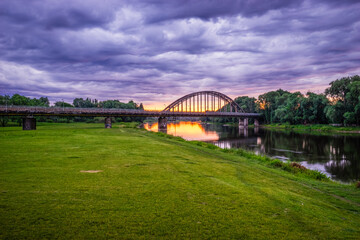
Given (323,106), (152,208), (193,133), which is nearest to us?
(152,208)

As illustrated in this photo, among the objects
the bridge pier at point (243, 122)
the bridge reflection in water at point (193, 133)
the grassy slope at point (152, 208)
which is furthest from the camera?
the bridge pier at point (243, 122)

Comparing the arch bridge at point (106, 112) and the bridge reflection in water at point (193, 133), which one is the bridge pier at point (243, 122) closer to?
the arch bridge at point (106, 112)

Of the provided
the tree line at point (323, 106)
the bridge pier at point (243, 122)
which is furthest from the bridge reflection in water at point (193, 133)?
the tree line at point (323, 106)

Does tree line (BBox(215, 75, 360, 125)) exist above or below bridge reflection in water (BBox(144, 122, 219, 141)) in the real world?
above

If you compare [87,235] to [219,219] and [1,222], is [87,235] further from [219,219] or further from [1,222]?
[219,219]

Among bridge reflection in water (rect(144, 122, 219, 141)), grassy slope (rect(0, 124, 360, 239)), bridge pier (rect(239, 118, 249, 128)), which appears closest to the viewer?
grassy slope (rect(0, 124, 360, 239))

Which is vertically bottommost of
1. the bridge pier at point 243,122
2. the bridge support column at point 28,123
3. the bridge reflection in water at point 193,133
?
the bridge reflection in water at point 193,133

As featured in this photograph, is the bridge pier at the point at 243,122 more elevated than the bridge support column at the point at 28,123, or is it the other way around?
the bridge support column at the point at 28,123

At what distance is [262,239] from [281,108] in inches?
3962

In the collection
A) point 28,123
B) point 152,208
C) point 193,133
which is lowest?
point 193,133

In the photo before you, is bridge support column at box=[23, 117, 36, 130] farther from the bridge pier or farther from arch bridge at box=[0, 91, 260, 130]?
the bridge pier

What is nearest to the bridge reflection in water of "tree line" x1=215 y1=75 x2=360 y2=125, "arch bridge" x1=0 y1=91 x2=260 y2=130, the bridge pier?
"arch bridge" x1=0 y1=91 x2=260 y2=130

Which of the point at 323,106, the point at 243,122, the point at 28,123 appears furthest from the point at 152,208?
the point at 243,122

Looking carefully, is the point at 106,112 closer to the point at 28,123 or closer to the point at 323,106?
the point at 28,123
